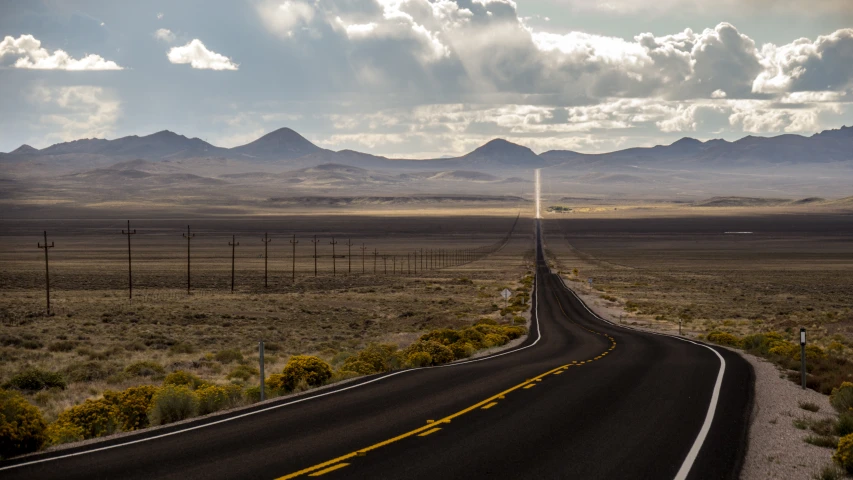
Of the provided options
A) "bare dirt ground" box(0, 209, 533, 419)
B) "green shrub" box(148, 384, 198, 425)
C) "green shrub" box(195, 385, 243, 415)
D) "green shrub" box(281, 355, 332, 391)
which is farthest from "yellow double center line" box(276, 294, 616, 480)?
"bare dirt ground" box(0, 209, 533, 419)

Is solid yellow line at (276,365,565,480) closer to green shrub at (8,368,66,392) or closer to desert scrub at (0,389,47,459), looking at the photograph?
desert scrub at (0,389,47,459)

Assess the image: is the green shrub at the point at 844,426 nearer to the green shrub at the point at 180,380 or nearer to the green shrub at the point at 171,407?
the green shrub at the point at 171,407

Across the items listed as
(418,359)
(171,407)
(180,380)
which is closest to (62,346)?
(180,380)

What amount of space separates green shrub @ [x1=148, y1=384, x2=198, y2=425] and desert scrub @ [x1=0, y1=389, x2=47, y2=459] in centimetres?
257

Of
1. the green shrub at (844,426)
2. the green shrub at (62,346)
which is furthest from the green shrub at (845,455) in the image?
the green shrub at (62,346)

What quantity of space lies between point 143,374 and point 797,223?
678 ft

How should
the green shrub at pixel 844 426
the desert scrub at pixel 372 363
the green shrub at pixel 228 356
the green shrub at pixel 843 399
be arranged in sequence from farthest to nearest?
A: the green shrub at pixel 228 356 < the desert scrub at pixel 372 363 < the green shrub at pixel 843 399 < the green shrub at pixel 844 426

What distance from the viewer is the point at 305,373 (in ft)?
53.0

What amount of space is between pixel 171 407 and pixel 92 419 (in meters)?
1.32

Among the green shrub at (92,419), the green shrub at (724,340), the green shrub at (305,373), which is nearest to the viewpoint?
the green shrub at (92,419)

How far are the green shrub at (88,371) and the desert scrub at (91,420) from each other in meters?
10.8

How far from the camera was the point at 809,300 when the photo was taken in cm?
5891

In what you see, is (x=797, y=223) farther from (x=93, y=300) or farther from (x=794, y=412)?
(x=794, y=412)

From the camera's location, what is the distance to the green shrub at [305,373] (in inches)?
632
